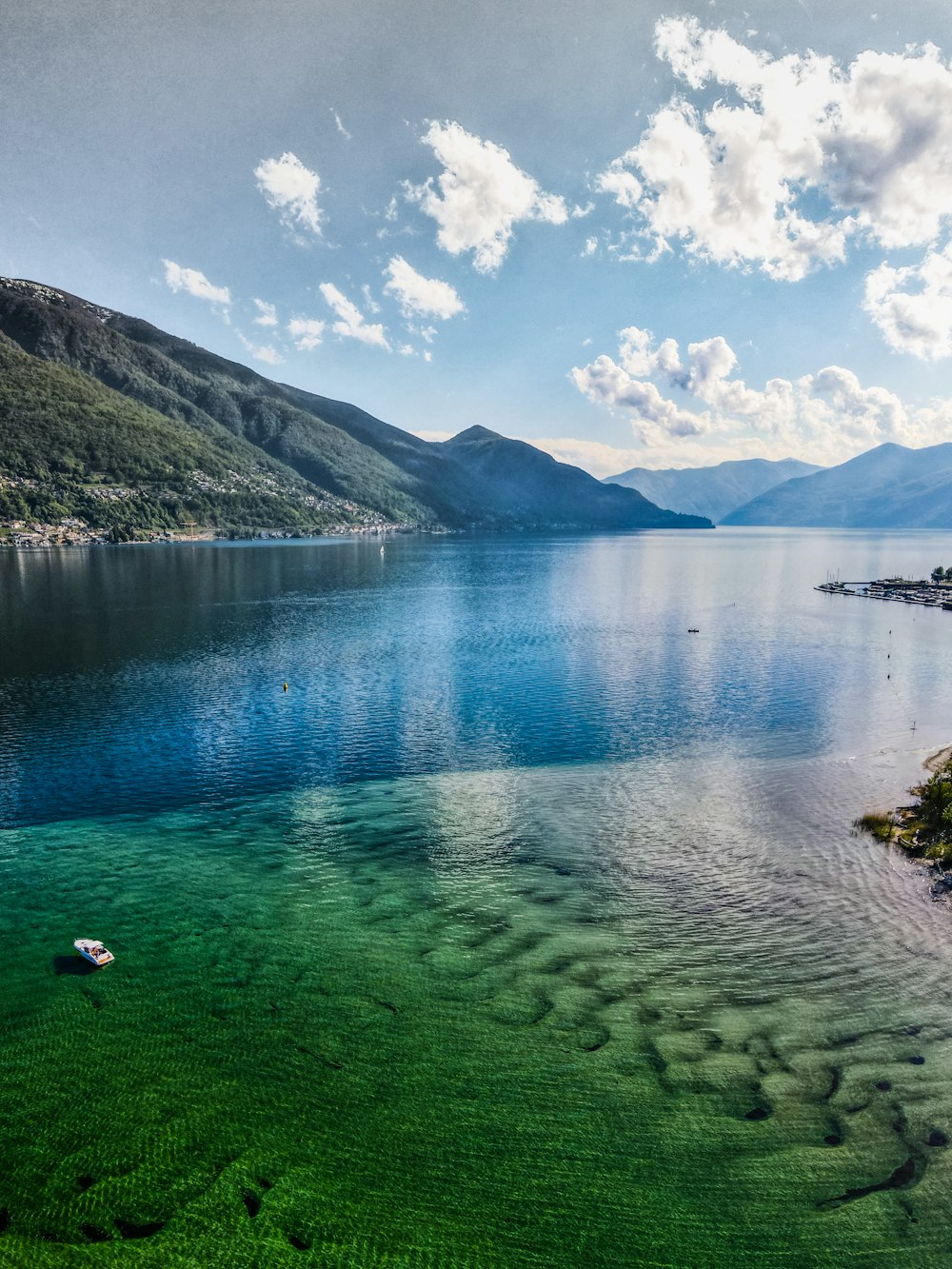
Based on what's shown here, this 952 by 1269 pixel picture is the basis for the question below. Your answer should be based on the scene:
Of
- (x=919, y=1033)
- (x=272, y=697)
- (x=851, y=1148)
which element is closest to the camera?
(x=851, y=1148)

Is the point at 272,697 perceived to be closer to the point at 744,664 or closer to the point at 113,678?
the point at 113,678

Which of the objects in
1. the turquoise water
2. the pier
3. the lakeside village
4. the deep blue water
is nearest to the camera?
the turquoise water

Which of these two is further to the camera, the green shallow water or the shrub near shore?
the shrub near shore

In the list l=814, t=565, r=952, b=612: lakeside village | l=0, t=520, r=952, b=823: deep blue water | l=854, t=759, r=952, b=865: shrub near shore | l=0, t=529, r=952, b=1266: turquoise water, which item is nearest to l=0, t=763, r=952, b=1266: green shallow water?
l=0, t=529, r=952, b=1266: turquoise water

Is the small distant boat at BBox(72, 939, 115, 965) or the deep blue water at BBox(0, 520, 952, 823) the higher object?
the deep blue water at BBox(0, 520, 952, 823)

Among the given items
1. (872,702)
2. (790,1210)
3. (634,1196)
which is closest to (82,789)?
(634,1196)

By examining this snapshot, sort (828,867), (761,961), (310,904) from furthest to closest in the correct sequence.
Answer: (828,867), (310,904), (761,961)

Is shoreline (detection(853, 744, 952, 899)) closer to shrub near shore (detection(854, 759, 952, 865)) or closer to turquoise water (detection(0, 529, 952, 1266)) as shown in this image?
shrub near shore (detection(854, 759, 952, 865))
